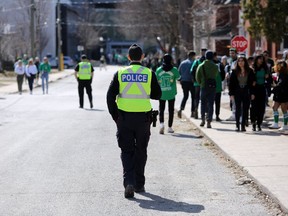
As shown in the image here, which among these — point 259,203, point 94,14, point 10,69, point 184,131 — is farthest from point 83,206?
point 94,14

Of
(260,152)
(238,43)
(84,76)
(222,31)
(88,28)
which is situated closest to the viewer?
(260,152)

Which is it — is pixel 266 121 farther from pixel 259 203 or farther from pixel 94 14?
pixel 94 14

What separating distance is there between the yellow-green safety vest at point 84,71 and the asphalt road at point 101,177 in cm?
646

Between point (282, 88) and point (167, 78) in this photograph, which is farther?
point (167, 78)

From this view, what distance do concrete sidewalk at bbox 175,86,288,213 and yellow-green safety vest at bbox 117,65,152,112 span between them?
6.42 ft

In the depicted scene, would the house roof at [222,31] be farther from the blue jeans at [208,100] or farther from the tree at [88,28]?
the tree at [88,28]

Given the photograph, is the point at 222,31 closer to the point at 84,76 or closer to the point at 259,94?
the point at 84,76

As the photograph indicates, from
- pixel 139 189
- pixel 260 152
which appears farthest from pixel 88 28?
pixel 139 189

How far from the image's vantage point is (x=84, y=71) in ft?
80.0

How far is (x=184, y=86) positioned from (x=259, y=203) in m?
11.7

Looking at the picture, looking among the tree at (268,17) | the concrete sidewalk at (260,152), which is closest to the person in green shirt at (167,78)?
the concrete sidewalk at (260,152)

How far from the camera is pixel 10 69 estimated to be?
68812 millimetres

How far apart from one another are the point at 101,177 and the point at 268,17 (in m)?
16.0

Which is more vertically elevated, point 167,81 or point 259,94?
point 167,81
